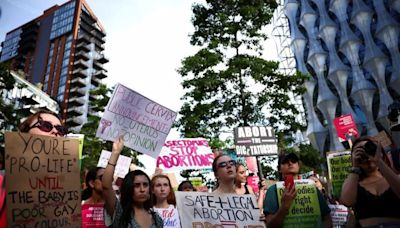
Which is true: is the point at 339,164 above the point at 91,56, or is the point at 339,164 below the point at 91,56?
below

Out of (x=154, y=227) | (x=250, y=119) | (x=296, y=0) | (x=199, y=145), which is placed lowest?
(x=154, y=227)

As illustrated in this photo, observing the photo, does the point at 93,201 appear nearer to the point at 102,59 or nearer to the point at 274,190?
the point at 274,190

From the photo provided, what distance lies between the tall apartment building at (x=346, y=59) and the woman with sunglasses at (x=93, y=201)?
33945mm

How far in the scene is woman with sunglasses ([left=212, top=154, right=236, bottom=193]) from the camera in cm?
365

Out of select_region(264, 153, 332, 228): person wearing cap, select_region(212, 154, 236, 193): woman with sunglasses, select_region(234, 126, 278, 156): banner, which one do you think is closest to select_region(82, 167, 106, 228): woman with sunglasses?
select_region(212, 154, 236, 193): woman with sunglasses

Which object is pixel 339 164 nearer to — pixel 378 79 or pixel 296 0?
pixel 378 79

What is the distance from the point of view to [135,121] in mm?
4781

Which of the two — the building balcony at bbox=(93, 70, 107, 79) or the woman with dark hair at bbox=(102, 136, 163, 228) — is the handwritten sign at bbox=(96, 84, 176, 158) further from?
the building balcony at bbox=(93, 70, 107, 79)

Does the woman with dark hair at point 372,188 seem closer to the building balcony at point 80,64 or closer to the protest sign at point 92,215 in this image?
the protest sign at point 92,215

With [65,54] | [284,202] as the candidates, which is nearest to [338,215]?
[284,202]

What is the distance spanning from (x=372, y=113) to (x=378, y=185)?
118ft

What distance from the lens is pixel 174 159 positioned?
8.99m

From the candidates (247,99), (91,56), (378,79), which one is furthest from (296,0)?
(91,56)

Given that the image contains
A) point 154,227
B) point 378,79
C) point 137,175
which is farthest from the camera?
point 378,79
